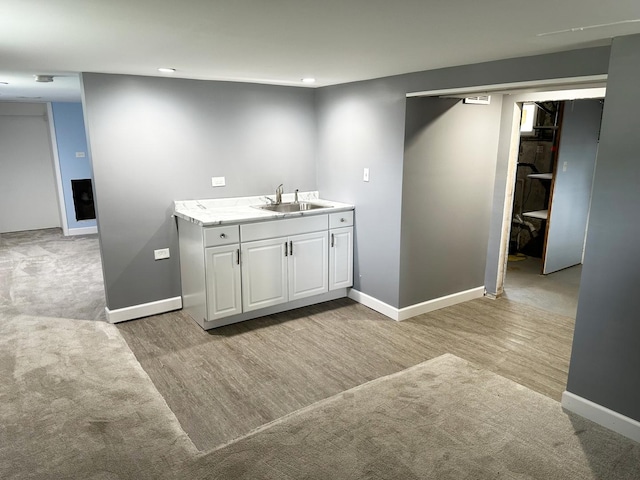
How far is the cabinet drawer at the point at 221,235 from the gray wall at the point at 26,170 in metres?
5.24

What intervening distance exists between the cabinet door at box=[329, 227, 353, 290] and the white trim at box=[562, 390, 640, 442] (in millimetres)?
2195

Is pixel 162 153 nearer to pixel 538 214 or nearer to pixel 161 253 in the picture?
pixel 161 253

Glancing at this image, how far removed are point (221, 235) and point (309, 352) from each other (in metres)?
1.17

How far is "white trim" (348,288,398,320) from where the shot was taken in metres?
4.02

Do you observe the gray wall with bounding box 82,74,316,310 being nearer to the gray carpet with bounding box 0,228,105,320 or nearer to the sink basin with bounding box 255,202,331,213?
the sink basin with bounding box 255,202,331,213

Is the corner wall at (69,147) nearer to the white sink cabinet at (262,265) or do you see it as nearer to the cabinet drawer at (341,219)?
the white sink cabinet at (262,265)

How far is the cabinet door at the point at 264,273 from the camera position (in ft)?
12.5


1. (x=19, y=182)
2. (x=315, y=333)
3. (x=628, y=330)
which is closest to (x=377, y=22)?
(x=628, y=330)

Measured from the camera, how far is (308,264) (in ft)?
13.7

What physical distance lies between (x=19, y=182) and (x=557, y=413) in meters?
7.97

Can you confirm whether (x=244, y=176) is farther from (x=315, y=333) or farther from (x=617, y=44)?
(x=617, y=44)

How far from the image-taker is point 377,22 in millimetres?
1862

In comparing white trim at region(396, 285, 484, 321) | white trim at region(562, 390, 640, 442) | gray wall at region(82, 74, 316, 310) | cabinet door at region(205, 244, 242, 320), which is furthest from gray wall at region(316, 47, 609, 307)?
white trim at region(562, 390, 640, 442)

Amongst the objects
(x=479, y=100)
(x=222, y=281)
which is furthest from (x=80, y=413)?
(x=479, y=100)
